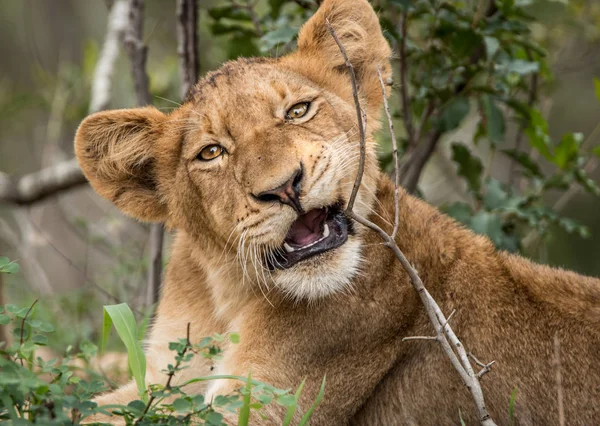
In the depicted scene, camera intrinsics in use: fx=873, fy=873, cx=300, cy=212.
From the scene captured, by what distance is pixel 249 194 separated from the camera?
3717 mm

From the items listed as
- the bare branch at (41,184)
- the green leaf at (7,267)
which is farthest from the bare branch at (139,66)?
the green leaf at (7,267)

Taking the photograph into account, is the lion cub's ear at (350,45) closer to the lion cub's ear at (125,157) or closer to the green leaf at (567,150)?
the lion cub's ear at (125,157)

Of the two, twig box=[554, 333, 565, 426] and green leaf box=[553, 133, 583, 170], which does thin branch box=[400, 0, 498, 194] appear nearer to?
green leaf box=[553, 133, 583, 170]

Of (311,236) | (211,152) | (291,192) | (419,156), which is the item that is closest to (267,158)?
(291,192)

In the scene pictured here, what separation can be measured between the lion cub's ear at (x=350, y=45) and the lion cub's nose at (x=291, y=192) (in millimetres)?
1047

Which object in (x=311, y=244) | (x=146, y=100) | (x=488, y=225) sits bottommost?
(x=488, y=225)

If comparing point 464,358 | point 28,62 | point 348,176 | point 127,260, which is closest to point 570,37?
point 127,260

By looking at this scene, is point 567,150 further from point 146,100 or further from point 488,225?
point 146,100

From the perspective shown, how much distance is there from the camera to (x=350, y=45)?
14.9 feet

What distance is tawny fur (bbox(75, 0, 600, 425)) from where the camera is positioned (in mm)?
3781

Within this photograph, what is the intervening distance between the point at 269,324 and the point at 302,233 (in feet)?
1.65

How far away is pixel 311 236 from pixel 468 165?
2737mm

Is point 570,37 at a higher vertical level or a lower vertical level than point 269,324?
lower

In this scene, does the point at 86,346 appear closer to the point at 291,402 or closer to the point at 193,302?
the point at 291,402
